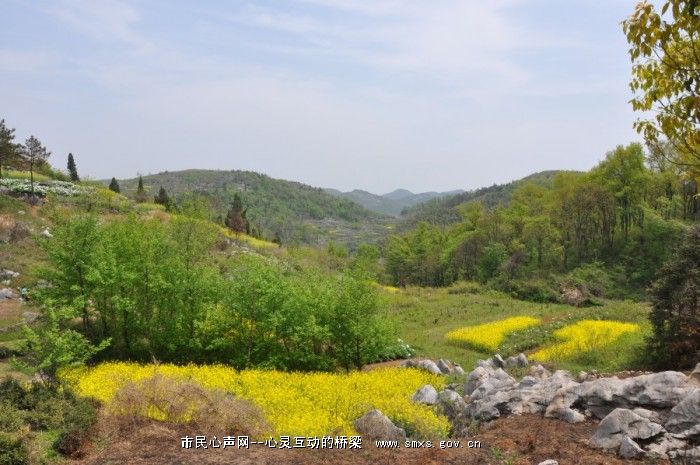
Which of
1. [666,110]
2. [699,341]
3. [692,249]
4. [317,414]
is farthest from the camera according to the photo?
[692,249]

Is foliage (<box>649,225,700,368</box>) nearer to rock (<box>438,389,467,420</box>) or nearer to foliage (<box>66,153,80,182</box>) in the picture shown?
rock (<box>438,389,467,420</box>)

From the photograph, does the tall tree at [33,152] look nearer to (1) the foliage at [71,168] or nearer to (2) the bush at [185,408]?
(1) the foliage at [71,168]

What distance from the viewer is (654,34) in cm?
471

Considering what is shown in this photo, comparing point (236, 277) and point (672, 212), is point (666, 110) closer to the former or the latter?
point (236, 277)

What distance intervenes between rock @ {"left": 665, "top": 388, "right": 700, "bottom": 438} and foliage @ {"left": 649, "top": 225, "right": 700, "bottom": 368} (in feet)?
24.8

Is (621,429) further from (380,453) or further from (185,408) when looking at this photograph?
(185,408)

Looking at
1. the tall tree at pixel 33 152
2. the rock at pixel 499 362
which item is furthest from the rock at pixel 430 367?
the tall tree at pixel 33 152

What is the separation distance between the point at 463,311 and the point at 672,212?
28219 millimetres

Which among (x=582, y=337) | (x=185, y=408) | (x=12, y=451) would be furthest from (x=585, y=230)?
(x=12, y=451)

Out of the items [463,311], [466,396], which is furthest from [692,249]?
[463,311]

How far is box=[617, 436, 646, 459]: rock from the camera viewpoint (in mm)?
7922

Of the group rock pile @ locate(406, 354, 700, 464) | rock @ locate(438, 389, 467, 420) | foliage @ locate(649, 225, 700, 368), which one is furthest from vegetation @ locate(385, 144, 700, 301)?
rock @ locate(438, 389, 467, 420)

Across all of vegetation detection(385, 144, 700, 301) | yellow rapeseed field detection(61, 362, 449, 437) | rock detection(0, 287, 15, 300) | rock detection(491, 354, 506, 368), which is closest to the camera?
yellow rapeseed field detection(61, 362, 449, 437)

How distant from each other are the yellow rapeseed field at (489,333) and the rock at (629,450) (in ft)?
53.2
